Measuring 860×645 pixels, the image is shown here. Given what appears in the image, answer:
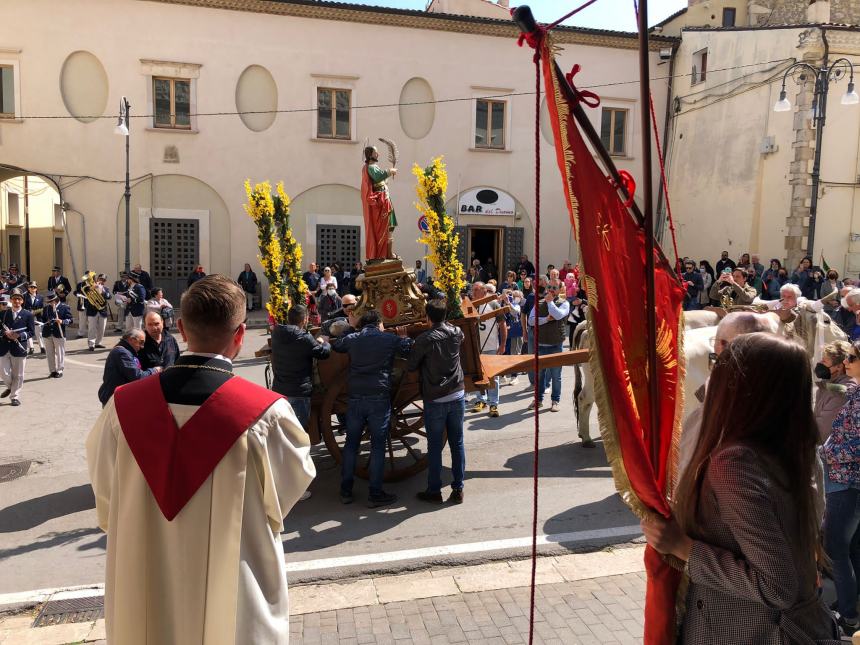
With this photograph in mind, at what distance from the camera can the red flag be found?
2.23m

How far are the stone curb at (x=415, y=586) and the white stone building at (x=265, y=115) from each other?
17732 mm

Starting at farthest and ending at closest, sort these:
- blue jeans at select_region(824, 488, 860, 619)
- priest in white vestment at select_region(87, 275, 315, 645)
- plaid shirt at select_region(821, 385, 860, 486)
Answer: blue jeans at select_region(824, 488, 860, 619)
plaid shirt at select_region(821, 385, 860, 486)
priest in white vestment at select_region(87, 275, 315, 645)

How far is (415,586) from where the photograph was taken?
15.5 ft

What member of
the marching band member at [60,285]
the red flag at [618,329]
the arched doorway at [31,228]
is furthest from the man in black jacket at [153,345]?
the arched doorway at [31,228]

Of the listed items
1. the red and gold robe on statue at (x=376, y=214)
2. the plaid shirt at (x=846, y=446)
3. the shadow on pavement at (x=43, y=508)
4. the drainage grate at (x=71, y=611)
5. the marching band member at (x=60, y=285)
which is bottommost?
the shadow on pavement at (x=43, y=508)

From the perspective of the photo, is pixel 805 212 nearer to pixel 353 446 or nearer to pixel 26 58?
pixel 353 446

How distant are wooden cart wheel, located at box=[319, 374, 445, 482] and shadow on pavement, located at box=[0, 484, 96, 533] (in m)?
2.26

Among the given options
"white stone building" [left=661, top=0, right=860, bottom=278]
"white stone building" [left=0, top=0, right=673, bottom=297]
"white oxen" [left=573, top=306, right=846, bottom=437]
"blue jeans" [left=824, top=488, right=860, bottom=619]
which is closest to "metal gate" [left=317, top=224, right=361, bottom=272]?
"white stone building" [left=0, top=0, right=673, bottom=297]

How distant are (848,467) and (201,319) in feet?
Result: 11.7

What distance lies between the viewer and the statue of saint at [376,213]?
25.2 ft

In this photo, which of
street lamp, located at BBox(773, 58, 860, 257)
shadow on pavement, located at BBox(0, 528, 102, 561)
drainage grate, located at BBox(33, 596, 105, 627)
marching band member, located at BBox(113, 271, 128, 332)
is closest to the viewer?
drainage grate, located at BBox(33, 596, 105, 627)

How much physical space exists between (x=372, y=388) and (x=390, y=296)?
1512 millimetres

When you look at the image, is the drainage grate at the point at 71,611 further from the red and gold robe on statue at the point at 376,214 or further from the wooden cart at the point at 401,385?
the red and gold robe on statue at the point at 376,214

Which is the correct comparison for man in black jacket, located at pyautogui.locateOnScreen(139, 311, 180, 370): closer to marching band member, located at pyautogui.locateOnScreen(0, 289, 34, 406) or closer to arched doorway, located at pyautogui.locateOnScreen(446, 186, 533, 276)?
marching band member, located at pyautogui.locateOnScreen(0, 289, 34, 406)
